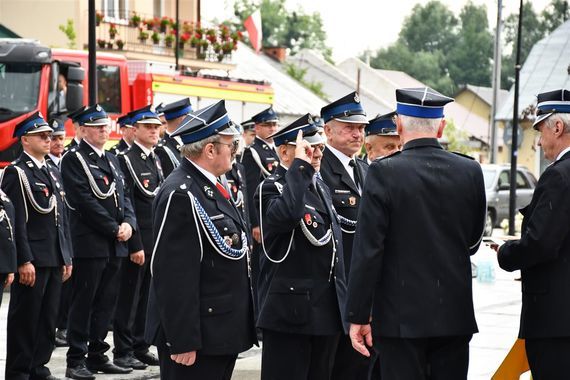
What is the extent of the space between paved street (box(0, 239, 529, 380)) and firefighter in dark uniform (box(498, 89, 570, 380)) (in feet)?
12.5

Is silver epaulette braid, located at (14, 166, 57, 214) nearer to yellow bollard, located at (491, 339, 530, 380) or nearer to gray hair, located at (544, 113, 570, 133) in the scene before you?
yellow bollard, located at (491, 339, 530, 380)

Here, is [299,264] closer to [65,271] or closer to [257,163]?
[65,271]

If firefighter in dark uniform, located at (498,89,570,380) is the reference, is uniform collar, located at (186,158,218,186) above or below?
above

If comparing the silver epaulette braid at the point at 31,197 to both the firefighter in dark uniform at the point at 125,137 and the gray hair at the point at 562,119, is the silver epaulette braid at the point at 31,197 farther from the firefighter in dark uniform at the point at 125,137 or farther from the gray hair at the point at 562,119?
the gray hair at the point at 562,119

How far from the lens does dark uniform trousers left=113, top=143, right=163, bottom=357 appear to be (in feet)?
33.7

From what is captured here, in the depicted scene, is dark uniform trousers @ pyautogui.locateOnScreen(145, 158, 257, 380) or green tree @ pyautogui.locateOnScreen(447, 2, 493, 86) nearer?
dark uniform trousers @ pyautogui.locateOnScreen(145, 158, 257, 380)

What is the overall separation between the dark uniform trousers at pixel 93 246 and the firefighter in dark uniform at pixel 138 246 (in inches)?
11.7

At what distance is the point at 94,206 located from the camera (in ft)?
32.4

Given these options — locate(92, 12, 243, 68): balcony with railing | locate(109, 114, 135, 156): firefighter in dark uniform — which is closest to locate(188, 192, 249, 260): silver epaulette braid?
locate(109, 114, 135, 156): firefighter in dark uniform

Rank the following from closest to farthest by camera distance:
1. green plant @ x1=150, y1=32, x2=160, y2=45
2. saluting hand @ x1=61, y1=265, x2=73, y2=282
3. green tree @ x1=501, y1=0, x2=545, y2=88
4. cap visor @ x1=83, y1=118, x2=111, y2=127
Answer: saluting hand @ x1=61, y1=265, x2=73, y2=282, cap visor @ x1=83, y1=118, x2=111, y2=127, green plant @ x1=150, y1=32, x2=160, y2=45, green tree @ x1=501, y1=0, x2=545, y2=88

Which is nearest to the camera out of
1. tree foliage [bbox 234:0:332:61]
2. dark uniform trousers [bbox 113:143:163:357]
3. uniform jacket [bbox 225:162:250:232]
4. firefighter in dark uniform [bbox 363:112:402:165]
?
firefighter in dark uniform [bbox 363:112:402:165]

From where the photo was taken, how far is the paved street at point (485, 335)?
9.92m

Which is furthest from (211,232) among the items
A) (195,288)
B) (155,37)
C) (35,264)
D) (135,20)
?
(155,37)

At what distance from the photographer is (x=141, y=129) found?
422 inches
